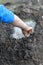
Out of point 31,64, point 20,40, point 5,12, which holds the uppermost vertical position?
point 5,12

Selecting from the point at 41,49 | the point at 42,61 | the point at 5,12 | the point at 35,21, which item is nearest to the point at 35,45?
the point at 41,49

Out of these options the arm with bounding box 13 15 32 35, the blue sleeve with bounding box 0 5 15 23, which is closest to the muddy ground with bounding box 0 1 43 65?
the arm with bounding box 13 15 32 35

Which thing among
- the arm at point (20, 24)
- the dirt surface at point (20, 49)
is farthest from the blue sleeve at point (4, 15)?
the dirt surface at point (20, 49)

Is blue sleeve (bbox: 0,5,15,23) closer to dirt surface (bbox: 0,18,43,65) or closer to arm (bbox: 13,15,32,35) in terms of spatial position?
arm (bbox: 13,15,32,35)

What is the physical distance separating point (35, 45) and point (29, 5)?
103 centimetres

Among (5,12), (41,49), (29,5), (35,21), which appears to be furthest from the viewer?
(29,5)

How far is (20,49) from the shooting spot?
322cm

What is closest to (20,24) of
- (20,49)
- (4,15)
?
(4,15)

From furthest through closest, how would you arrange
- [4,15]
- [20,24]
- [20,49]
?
[20,49]
[20,24]
[4,15]

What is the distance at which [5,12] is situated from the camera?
8.11 ft

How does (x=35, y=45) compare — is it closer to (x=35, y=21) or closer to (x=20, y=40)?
(x=20, y=40)

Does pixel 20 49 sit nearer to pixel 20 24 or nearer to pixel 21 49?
pixel 21 49

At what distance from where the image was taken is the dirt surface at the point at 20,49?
3.09 metres

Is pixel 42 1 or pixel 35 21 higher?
pixel 42 1
